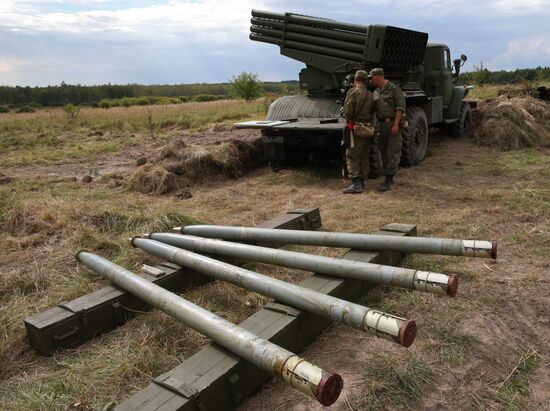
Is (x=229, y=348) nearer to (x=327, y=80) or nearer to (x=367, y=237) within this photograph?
(x=367, y=237)

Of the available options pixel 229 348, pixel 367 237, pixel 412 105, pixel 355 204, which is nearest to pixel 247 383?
pixel 229 348

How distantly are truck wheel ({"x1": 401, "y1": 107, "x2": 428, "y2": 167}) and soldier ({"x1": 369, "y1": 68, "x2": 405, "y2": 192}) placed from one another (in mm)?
1351

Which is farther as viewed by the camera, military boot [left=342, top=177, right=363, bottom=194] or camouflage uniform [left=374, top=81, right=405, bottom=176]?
military boot [left=342, top=177, right=363, bottom=194]

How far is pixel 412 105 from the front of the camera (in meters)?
8.91

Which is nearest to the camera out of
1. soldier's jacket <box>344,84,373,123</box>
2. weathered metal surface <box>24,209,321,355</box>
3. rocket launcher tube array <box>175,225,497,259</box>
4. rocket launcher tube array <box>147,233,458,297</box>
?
rocket launcher tube array <box>147,233,458,297</box>

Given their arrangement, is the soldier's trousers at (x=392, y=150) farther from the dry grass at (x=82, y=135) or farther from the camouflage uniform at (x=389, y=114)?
the dry grass at (x=82, y=135)

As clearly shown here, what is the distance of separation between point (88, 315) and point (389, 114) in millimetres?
5186

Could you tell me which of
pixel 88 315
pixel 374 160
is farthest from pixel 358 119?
pixel 88 315

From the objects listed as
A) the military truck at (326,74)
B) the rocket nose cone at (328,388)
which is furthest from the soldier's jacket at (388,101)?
the rocket nose cone at (328,388)

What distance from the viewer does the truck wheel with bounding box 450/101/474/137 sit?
11441 millimetres

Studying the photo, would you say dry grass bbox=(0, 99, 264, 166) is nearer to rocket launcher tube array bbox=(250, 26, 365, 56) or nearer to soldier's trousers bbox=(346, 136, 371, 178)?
rocket launcher tube array bbox=(250, 26, 365, 56)

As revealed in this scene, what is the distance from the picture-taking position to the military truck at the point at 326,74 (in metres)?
7.95

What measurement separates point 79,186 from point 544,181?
7245 mm

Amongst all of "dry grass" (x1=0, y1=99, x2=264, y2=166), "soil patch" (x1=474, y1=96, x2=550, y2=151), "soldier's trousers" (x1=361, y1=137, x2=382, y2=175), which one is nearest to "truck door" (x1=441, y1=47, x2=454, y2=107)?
Answer: "soil patch" (x1=474, y1=96, x2=550, y2=151)
